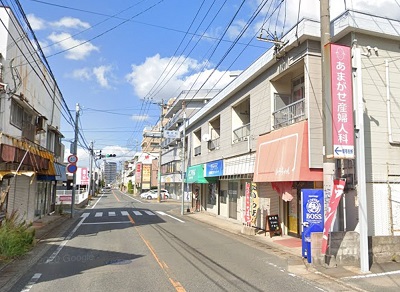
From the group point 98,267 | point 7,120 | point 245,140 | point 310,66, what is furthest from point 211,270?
point 245,140

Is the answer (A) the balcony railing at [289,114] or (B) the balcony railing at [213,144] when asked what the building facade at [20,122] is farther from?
(B) the balcony railing at [213,144]

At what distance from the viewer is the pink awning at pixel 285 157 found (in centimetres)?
1209

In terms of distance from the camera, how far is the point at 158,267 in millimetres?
8781

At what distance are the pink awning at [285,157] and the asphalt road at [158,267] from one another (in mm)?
2983

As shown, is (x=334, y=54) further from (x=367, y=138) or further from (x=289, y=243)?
(x=289, y=243)

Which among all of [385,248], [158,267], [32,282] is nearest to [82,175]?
[158,267]

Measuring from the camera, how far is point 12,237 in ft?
32.9

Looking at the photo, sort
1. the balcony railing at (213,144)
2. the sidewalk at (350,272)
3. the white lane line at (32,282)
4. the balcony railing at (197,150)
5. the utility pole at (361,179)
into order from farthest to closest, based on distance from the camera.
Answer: the balcony railing at (197,150)
the balcony railing at (213,144)
the utility pole at (361,179)
the sidewalk at (350,272)
the white lane line at (32,282)

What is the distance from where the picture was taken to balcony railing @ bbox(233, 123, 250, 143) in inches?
760

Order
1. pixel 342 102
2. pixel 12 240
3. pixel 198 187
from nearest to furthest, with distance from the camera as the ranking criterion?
pixel 342 102
pixel 12 240
pixel 198 187

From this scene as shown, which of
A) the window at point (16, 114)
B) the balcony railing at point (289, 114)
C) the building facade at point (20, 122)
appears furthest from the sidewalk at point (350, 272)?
the window at point (16, 114)

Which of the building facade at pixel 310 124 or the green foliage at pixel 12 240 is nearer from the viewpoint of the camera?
the green foliage at pixel 12 240

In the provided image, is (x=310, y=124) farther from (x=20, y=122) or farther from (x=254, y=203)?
(x=20, y=122)

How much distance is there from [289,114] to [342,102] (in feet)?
16.9
